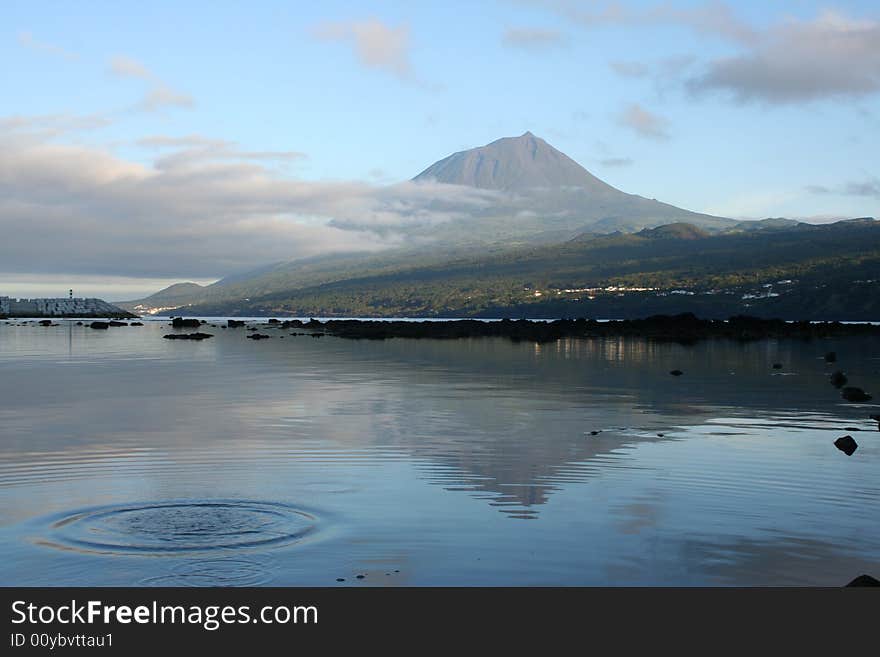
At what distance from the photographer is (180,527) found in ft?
60.2

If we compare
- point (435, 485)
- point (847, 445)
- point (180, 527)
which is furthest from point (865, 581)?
point (847, 445)

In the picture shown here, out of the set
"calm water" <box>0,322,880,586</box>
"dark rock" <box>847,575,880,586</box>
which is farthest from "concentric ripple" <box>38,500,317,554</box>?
"dark rock" <box>847,575,880,586</box>

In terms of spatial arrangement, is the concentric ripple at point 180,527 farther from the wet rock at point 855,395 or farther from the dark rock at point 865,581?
the wet rock at point 855,395

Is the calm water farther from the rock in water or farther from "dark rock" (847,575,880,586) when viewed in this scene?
"dark rock" (847,575,880,586)

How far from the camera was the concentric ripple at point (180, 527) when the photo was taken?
55.8ft

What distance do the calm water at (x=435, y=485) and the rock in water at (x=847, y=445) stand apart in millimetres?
247

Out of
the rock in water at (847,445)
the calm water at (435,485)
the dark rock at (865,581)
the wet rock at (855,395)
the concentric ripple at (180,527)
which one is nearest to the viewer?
the dark rock at (865,581)

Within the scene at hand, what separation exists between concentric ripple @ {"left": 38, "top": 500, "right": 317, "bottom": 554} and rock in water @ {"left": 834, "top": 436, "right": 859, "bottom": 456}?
16241 millimetres

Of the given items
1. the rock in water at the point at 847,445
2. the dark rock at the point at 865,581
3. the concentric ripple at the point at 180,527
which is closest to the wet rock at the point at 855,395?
the rock in water at the point at 847,445

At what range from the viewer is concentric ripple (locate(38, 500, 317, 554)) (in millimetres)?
17016

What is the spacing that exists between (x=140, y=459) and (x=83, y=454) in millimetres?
2008

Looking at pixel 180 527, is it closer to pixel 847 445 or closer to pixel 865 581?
pixel 865 581
